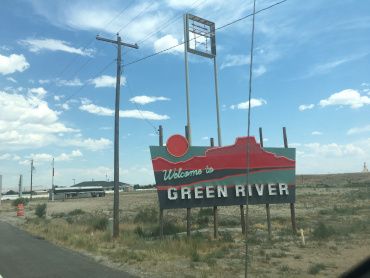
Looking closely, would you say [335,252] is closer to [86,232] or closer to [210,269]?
[210,269]

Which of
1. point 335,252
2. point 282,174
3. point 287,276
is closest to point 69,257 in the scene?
point 287,276

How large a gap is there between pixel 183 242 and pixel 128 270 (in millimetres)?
4809

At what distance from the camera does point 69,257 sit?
15.4m

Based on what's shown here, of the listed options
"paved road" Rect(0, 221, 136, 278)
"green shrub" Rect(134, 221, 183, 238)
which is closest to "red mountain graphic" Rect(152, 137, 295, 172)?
"green shrub" Rect(134, 221, 183, 238)

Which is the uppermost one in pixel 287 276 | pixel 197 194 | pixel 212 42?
pixel 212 42

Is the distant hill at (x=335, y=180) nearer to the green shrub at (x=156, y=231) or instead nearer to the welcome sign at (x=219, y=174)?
the green shrub at (x=156, y=231)

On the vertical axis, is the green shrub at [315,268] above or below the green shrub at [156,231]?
below

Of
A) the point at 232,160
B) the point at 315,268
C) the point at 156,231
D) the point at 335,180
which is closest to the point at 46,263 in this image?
the point at 315,268

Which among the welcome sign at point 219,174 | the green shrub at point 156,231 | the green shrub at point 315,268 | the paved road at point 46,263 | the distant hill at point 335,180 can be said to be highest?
the distant hill at point 335,180

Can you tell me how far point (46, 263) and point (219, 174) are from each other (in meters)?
→ 8.62

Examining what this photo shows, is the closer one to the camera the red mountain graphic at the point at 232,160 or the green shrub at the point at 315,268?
the green shrub at the point at 315,268

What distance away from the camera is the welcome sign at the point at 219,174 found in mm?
19719

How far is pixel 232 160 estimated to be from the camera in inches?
806

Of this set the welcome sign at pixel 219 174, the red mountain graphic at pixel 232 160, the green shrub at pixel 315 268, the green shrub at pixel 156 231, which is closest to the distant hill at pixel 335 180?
the green shrub at pixel 156 231
